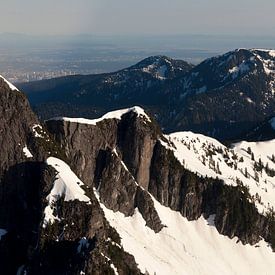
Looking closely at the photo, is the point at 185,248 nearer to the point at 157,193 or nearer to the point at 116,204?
the point at 157,193

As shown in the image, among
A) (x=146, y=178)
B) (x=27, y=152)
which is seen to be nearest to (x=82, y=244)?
(x=27, y=152)

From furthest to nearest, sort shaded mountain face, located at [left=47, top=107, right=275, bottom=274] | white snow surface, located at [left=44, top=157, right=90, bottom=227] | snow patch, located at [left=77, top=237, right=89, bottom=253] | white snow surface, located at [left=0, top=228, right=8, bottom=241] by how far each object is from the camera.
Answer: shaded mountain face, located at [left=47, top=107, right=275, bottom=274] → white snow surface, located at [left=0, top=228, right=8, bottom=241] → white snow surface, located at [left=44, top=157, right=90, bottom=227] → snow patch, located at [left=77, top=237, right=89, bottom=253]

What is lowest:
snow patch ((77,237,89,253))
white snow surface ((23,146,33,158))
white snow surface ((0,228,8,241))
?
white snow surface ((0,228,8,241))

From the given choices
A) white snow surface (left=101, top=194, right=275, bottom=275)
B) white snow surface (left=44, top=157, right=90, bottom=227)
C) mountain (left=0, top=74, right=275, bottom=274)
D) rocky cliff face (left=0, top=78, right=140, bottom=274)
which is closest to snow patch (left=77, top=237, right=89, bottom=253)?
rocky cliff face (left=0, top=78, right=140, bottom=274)

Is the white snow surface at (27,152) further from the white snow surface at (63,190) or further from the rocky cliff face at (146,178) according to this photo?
the rocky cliff face at (146,178)

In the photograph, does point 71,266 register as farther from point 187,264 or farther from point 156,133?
point 156,133

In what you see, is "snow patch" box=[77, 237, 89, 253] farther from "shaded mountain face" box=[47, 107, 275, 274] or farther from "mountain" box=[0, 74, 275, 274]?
"shaded mountain face" box=[47, 107, 275, 274]

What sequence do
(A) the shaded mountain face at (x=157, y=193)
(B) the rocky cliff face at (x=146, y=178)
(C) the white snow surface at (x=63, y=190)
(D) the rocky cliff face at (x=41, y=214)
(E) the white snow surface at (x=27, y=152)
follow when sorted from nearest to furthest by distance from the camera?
1. (D) the rocky cliff face at (x=41, y=214)
2. (C) the white snow surface at (x=63, y=190)
3. (E) the white snow surface at (x=27, y=152)
4. (A) the shaded mountain face at (x=157, y=193)
5. (B) the rocky cliff face at (x=146, y=178)

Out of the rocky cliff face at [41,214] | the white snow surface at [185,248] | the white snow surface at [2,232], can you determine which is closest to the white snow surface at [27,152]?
the rocky cliff face at [41,214]

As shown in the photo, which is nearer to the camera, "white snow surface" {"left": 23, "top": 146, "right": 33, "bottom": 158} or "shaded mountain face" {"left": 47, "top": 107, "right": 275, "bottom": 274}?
"white snow surface" {"left": 23, "top": 146, "right": 33, "bottom": 158}
